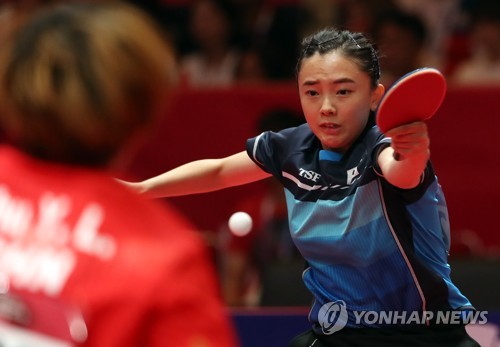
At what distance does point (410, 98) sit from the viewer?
2336 millimetres

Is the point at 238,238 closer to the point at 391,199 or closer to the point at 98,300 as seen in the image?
the point at 391,199

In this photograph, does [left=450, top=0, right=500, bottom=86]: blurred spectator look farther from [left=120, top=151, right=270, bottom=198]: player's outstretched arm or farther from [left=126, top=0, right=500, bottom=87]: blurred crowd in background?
[left=120, top=151, right=270, bottom=198]: player's outstretched arm

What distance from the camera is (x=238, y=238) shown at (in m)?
5.64

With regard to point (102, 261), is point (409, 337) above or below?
below

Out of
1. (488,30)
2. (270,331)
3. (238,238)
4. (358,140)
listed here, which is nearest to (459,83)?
(488,30)

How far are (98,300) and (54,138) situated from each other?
0.81ft

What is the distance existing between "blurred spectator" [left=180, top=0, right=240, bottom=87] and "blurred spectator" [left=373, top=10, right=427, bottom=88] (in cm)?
112

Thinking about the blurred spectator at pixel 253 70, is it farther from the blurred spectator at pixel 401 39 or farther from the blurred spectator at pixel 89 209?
the blurred spectator at pixel 89 209

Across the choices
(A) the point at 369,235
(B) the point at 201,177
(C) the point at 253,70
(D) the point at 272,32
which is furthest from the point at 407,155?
(D) the point at 272,32

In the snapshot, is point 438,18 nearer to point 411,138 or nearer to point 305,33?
point 305,33

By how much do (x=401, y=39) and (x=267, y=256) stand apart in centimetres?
179

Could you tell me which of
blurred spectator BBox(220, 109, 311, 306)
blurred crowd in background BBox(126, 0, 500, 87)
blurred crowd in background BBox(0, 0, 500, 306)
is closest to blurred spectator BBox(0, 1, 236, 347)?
blurred spectator BBox(220, 109, 311, 306)

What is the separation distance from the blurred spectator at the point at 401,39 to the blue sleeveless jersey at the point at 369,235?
3463 millimetres

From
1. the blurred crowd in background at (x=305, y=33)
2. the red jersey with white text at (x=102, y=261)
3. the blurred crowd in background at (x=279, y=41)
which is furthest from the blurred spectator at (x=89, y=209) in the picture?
the blurred crowd in background at (x=305, y=33)
